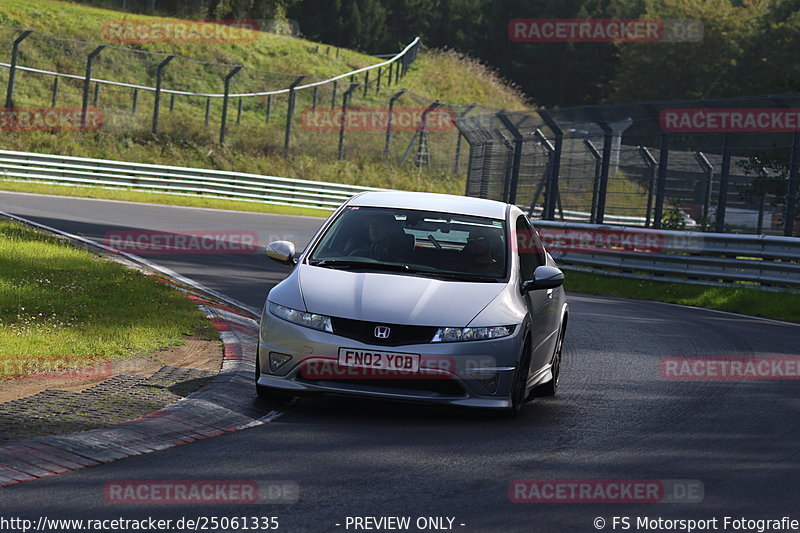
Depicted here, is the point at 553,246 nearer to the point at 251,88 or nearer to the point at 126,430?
the point at 126,430

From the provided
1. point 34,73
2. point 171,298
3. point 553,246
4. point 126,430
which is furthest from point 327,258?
point 34,73

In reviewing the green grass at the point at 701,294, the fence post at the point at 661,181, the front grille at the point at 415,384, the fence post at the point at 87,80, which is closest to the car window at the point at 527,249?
the front grille at the point at 415,384

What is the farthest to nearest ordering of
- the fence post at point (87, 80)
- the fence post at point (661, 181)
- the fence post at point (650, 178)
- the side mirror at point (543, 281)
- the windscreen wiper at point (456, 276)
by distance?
the fence post at point (87, 80)
the fence post at point (650, 178)
the fence post at point (661, 181)
the side mirror at point (543, 281)
the windscreen wiper at point (456, 276)

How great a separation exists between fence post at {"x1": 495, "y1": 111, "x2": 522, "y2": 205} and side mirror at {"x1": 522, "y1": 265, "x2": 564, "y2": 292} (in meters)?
18.3

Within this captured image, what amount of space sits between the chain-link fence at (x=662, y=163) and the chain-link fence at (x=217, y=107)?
32.1 feet

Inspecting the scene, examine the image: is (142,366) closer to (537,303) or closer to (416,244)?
(416,244)

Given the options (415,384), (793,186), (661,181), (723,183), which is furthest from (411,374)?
(661,181)

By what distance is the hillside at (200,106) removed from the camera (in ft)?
131

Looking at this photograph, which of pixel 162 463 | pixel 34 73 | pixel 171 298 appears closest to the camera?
pixel 162 463

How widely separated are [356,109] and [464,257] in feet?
135

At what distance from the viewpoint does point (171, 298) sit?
12.5m

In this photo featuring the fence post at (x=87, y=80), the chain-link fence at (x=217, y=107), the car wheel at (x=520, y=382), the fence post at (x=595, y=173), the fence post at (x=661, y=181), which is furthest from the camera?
the chain-link fence at (x=217, y=107)

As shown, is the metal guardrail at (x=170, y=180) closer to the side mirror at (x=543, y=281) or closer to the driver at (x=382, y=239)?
the driver at (x=382, y=239)

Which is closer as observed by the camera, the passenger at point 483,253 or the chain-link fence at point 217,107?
the passenger at point 483,253
